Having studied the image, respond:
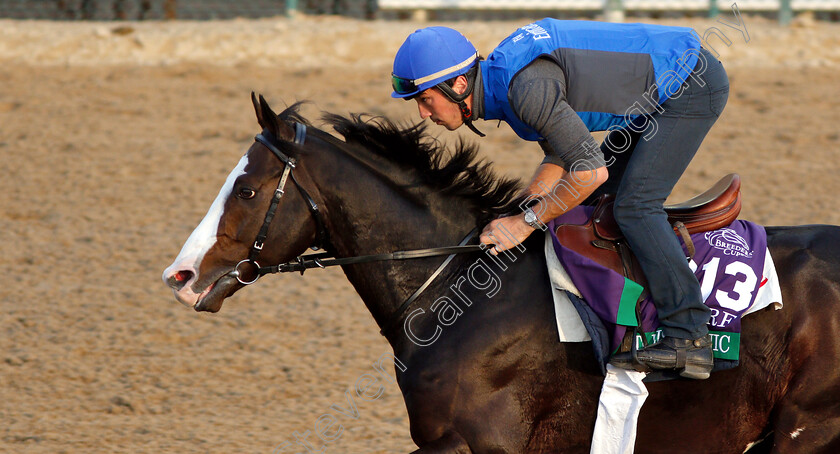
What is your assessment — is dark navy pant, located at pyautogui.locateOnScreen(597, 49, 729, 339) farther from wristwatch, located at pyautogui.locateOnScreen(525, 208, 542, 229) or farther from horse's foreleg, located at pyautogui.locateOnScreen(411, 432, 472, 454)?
horse's foreleg, located at pyautogui.locateOnScreen(411, 432, 472, 454)

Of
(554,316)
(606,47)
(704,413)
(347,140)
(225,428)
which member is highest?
(606,47)

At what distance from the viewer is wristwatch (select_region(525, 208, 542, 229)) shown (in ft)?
10.4

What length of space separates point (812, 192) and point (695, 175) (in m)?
0.96

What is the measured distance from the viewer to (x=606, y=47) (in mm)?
3189

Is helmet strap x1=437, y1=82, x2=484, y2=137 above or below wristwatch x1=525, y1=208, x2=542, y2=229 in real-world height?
above

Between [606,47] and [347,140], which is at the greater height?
[606,47]

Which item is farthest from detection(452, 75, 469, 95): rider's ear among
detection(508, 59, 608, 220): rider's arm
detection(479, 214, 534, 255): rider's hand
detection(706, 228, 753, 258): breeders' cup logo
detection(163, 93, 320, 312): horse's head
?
detection(706, 228, 753, 258): breeders' cup logo

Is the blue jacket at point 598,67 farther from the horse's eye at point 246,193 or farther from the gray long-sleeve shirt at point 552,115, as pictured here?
the horse's eye at point 246,193

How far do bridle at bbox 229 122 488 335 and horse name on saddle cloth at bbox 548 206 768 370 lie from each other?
0.39m

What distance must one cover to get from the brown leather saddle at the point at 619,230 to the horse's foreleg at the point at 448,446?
78 centimetres

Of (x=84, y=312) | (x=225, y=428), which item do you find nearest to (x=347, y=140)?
(x=225, y=428)

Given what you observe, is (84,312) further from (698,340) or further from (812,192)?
(812,192)

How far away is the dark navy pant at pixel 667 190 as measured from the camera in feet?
10.2

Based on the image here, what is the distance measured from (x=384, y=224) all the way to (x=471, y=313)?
17.8 inches
